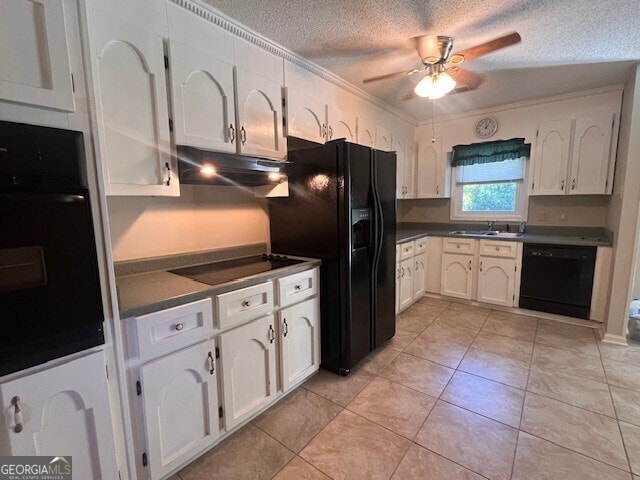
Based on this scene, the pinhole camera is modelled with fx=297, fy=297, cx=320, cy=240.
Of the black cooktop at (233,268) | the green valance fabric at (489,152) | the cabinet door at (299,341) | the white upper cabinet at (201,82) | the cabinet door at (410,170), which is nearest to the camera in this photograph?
the white upper cabinet at (201,82)

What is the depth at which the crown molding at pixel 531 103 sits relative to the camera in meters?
3.01

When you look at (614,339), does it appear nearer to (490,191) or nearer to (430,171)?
(490,191)

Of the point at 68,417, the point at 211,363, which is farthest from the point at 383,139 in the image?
the point at 68,417

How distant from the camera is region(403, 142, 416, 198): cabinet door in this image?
13.2 ft

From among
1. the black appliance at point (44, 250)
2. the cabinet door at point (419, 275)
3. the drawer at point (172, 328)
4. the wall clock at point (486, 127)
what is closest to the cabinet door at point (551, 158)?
the wall clock at point (486, 127)

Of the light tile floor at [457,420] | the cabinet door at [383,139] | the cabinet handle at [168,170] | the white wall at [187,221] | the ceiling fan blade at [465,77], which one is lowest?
→ the light tile floor at [457,420]

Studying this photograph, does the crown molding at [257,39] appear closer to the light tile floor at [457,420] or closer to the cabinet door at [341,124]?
the cabinet door at [341,124]

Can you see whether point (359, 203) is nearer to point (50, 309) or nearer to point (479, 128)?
point (50, 309)

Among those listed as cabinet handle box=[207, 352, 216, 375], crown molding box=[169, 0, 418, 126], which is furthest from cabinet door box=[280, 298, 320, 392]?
crown molding box=[169, 0, 418, 126]

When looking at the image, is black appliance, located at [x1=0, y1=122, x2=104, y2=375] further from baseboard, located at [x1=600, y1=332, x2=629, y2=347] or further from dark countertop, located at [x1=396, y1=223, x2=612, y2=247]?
baseboard, located at [x1=600, y1=332, x2=629, y2=347]

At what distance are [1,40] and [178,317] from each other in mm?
1120

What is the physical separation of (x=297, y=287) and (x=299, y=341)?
394mm

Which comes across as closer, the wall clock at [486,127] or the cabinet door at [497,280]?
the cabinet door at [497,280]

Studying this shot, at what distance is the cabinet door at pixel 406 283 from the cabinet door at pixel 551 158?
167cm
